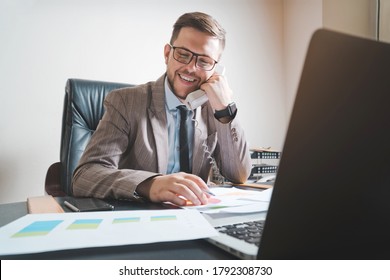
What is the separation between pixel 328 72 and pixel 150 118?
0.89m

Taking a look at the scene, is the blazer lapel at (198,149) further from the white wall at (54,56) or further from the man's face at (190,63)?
the white wall at (54,56)

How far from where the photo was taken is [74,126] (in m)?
1.27

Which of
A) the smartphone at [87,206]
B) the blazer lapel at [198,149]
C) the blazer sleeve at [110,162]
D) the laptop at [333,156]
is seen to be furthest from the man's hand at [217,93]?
the laptop at [333,156]

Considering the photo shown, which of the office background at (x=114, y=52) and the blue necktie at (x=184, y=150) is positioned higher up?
the office background at (x=114, y=52)

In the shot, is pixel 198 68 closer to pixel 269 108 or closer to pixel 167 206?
pixel 167 206

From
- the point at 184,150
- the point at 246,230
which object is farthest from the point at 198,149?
the point at 246,230

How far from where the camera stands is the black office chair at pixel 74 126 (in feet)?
4.02

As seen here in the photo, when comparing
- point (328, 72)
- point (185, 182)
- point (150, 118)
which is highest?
point (328, 72)

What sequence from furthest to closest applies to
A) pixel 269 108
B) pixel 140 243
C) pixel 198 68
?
1. pixel 269 108
2. pixel 198 68
3. pixel 140 243

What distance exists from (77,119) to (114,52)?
652 mm

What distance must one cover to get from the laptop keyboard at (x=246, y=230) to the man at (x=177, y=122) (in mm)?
540

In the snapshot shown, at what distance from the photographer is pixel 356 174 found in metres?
0.29

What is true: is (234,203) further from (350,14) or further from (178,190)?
(350,14)
